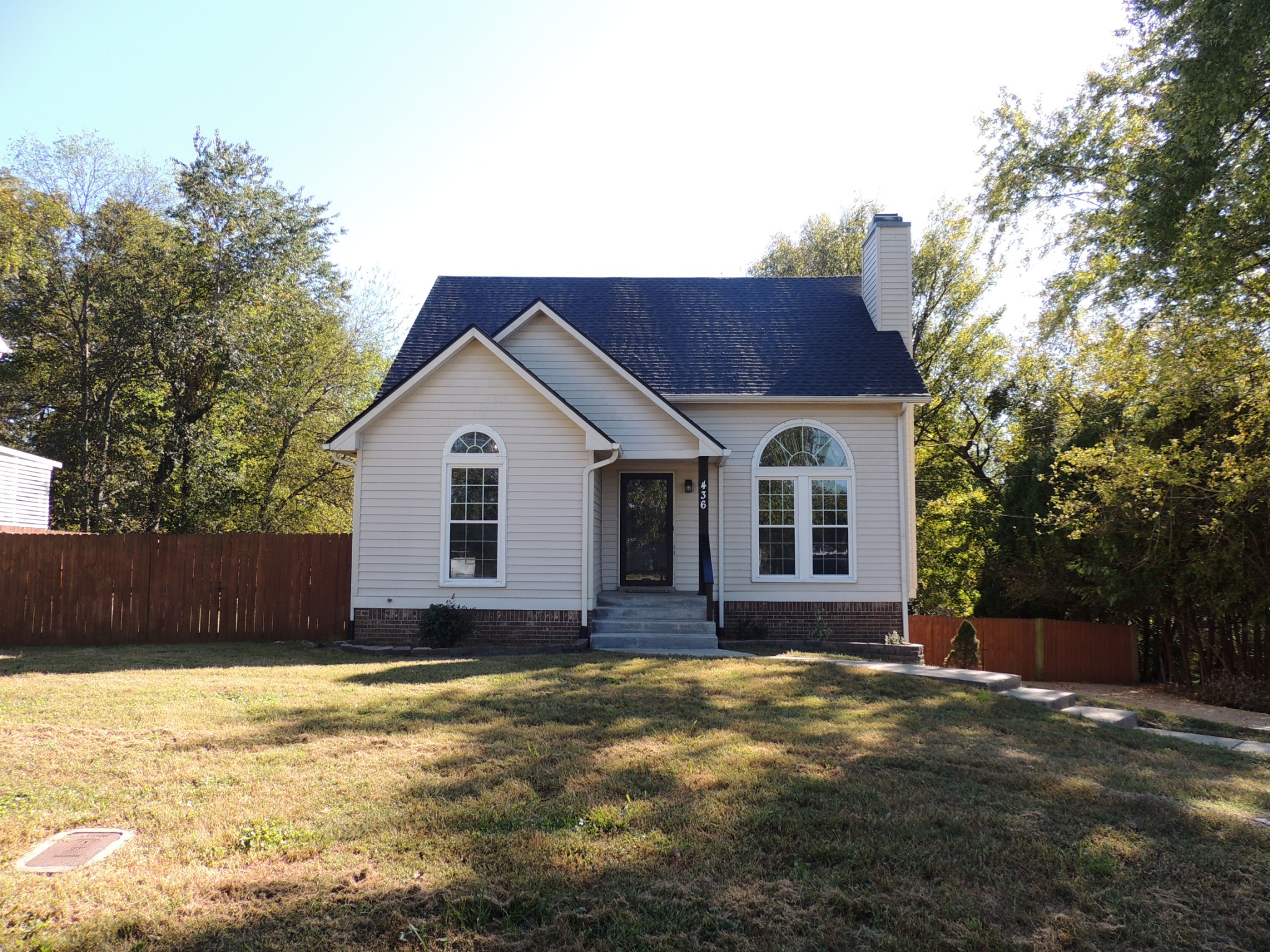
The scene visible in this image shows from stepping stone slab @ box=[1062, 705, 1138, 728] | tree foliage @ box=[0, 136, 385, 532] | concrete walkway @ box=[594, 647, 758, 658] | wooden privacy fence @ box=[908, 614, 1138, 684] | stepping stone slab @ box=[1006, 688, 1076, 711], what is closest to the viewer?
stepping stone slab @ box=[1062, 705, 1138, 728]

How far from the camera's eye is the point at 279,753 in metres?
5.74

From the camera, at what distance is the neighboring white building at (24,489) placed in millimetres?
17453

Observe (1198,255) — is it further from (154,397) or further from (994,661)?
(154,397)

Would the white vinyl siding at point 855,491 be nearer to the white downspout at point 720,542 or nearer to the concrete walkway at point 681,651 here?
the white downspout at point 720,542

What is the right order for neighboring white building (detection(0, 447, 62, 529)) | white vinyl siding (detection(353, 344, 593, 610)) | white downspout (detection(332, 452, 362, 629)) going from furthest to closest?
neighboring white building (detection(0, 447, 62, 529))
white downspout (detection(332, 452, 362, 629))
white vinyl siding (detection(353, 344, 593, 610))

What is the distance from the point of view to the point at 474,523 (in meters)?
12.7

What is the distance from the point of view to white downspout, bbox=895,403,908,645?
13805 mm

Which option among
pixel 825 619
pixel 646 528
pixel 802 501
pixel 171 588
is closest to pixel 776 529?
pixel 802 501

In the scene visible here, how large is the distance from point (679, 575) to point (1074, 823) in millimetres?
9558

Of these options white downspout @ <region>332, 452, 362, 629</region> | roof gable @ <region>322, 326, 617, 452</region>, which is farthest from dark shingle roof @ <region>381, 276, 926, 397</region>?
white downspout @ <region>332, 452, 362, 629</region>

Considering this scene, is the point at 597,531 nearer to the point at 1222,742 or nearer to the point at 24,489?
the point at 1222,742

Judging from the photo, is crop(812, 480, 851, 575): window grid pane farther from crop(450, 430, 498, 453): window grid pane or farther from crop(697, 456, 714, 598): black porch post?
crop(450, 430, 498, 453): window grid pane

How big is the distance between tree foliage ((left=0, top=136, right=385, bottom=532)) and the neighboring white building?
171cm

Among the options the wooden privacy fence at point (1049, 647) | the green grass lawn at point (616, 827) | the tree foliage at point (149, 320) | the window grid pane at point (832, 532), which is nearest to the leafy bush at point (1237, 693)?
the wooden privacy fence at point (1049, 647)
